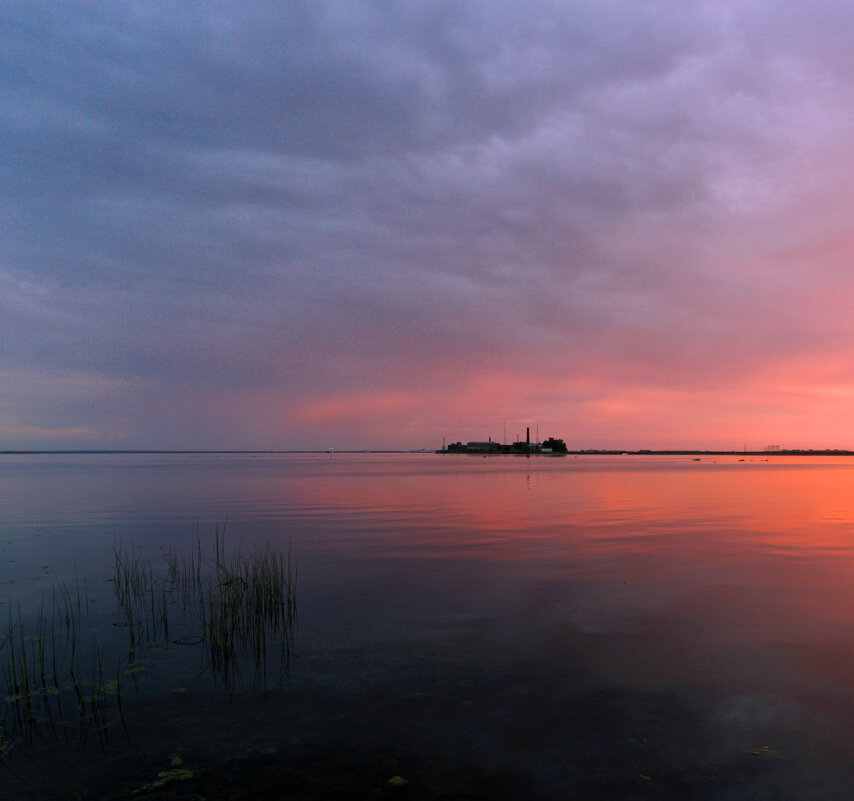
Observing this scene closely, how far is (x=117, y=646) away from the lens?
1427 centimetres

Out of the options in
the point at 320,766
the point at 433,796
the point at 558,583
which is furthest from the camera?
the point at 558,583

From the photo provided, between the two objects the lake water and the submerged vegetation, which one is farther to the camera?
the submerged vegetation

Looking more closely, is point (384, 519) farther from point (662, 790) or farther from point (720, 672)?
point (662, 790)

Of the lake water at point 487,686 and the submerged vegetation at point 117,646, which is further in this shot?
the submerged vegetation at point 117,646

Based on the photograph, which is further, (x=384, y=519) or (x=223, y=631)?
(x=384, y=519)

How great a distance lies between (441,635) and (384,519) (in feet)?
82.8

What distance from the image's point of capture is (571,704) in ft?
35.8

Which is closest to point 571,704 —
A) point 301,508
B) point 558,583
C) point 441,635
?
point 441,635

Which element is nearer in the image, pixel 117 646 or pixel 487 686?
pixel 487 686

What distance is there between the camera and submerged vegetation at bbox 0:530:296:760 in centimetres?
1059

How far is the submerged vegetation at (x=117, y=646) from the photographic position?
10.6 meters

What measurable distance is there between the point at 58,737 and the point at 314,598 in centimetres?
956

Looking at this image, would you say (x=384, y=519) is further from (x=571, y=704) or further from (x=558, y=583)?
(x=571, y=704)

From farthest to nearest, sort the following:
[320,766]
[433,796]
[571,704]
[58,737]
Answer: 1. [571,704]
2. [58,737]
3. [320,766]
4. [433,796]
